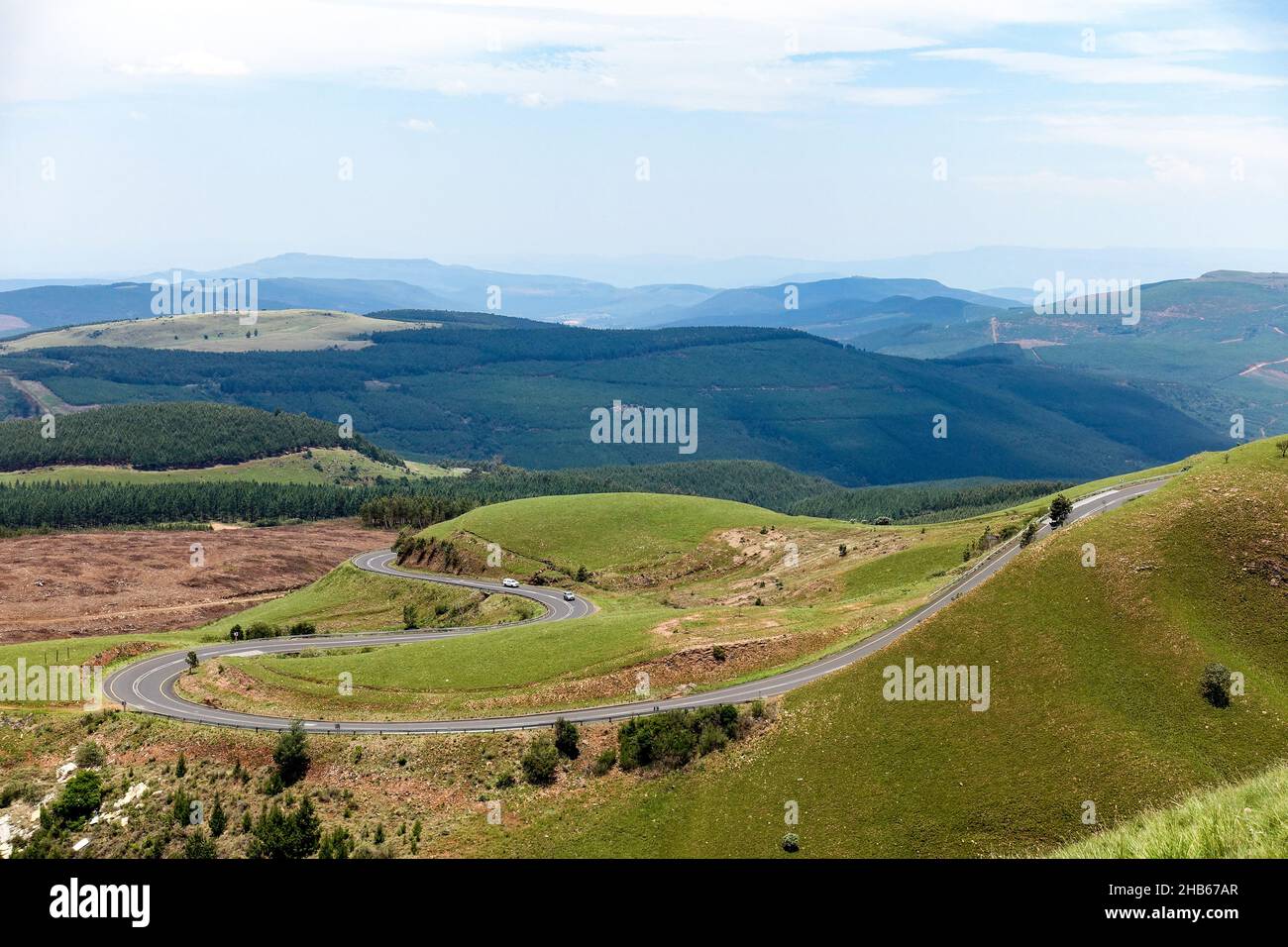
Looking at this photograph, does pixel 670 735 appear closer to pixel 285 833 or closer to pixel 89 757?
pixel 285 833

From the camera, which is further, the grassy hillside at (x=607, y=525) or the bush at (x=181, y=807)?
the grassy hillside at (x=607, y=525)

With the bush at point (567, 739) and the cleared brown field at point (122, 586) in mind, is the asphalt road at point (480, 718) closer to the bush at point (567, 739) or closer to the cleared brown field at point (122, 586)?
the bush at point (567, 739)

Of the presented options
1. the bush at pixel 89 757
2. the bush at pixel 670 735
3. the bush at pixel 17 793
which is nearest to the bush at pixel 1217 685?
the bush at pixel 670 735

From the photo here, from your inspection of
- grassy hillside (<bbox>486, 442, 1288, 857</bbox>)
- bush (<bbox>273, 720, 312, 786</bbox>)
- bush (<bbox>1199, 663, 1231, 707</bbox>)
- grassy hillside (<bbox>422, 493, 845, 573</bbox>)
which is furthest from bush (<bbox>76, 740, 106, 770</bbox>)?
bush (<bbox>1199, 663, 1231, 707</bbox>)
